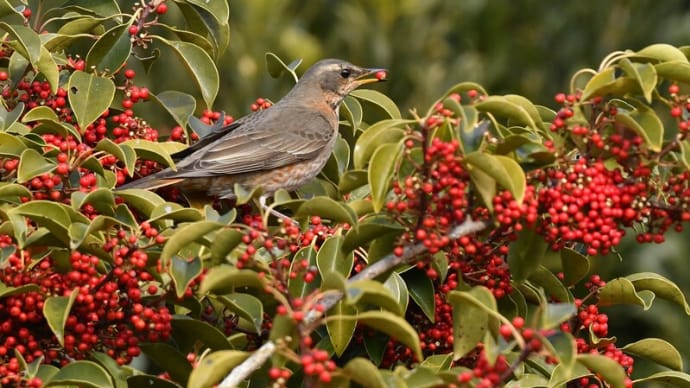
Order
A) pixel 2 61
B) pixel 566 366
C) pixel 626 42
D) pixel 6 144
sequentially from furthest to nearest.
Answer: pixel 626 42 < pixel 2 61 < pixel 6 144 < pixel 566 366

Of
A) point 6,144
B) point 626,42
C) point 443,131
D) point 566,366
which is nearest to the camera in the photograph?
point 566,366

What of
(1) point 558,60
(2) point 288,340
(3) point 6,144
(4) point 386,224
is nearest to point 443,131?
(4) point 386,224

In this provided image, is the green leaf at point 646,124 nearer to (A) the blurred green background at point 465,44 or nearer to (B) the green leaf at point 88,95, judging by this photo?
(B) the green leaf at point 88,95

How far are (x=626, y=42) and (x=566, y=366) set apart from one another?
9348 millimetres

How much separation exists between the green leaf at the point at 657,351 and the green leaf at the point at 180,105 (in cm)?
197

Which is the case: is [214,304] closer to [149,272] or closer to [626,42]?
[149,272]

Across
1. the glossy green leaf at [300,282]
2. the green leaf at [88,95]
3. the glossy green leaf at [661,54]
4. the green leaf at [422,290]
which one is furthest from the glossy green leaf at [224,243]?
the glossy green leaf at [661,54]

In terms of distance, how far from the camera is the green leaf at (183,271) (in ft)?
11.3

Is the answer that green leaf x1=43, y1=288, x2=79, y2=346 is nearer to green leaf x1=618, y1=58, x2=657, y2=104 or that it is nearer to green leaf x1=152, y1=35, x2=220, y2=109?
green leaf x1=152, y1=35, x2=220, y2=109

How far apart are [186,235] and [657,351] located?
166cm

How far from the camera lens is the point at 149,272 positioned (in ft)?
12.1

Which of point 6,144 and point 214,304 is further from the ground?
point 6,144

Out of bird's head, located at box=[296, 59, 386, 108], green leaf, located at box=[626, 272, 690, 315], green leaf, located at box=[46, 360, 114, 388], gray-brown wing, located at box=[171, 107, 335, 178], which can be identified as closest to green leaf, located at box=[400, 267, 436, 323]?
green leaf, located at box=[626, 272, 690, 315]

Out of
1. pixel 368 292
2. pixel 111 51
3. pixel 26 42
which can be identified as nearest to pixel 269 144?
pixel 111 51
